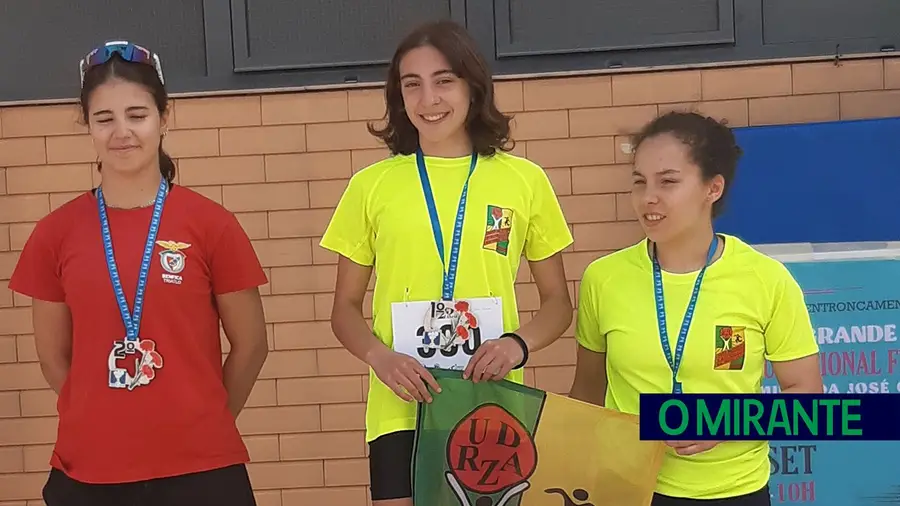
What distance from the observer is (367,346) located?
2.71 m

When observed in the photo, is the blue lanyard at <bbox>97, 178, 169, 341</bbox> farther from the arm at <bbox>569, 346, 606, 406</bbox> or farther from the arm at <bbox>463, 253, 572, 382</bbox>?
the arm at <bbox>569, 346, 606, 406</bbox>

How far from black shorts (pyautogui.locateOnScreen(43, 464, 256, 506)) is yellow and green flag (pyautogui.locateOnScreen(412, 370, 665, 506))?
0.53 meters

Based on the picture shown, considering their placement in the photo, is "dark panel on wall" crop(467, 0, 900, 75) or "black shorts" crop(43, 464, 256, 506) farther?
"dark panel on wall" crop(467, 0, 900, 75)

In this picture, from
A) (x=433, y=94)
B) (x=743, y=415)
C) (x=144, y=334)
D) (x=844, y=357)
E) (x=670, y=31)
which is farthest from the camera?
(x=670, y=31)

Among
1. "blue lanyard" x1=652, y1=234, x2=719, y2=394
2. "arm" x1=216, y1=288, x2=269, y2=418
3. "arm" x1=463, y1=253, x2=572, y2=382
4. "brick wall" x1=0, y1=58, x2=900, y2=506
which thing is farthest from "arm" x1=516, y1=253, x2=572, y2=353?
"brick wall" x1=0, y1=58, x2=900, y2=506

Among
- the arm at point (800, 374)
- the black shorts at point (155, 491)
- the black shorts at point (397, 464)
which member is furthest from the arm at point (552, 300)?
the black shorts at point (155, 491)

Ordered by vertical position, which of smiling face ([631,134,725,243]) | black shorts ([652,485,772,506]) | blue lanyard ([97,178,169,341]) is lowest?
black shorts ([652,485,772,506])

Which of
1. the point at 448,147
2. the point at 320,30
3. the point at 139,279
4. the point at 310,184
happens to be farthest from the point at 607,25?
the point at 139,279

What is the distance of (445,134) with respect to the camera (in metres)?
2.76

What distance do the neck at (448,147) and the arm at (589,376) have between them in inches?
26.1

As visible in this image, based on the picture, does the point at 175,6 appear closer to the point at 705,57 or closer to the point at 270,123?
the point at 270,123

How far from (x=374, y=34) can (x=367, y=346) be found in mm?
2163

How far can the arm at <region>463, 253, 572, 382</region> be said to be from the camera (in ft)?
8.48

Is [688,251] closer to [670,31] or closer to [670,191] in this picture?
[670,191]
